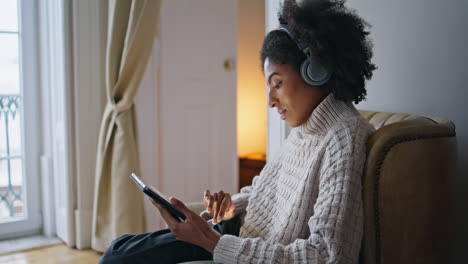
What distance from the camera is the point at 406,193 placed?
110cm

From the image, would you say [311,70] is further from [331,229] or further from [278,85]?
[331,229]

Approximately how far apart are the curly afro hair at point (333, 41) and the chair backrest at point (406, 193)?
0.51 ft

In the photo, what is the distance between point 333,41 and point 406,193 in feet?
1.30

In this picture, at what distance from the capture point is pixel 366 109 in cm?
171

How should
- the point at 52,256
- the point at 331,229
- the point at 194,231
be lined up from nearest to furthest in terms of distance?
the point at 331,229 < the point at 194,231 < the point at 52,256

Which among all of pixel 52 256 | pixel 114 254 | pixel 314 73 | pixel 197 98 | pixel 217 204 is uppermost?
pixel 314 73

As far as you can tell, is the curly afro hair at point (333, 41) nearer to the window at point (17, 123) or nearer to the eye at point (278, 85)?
the eye at point (278, 85)

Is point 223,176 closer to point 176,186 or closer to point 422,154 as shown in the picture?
point 176,186

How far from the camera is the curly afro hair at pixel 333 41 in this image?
1185 millimetres

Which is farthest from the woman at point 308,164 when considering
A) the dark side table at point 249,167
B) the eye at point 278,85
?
the dark side table at point 249,167

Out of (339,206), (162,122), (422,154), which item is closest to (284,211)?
(339,206)

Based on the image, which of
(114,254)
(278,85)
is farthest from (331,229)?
(114,254)

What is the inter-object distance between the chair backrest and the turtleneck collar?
102mm

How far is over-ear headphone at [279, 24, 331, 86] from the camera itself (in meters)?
1.20
